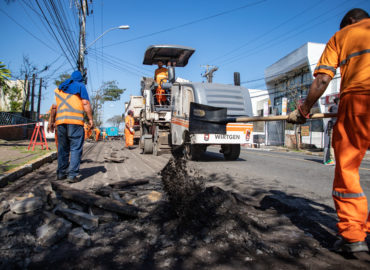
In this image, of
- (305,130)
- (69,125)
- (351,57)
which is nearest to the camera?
(351,57)

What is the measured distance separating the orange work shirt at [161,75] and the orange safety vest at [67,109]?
697 centimetres

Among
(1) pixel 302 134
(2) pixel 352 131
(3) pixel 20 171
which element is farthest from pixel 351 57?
(1) pixel 302 134

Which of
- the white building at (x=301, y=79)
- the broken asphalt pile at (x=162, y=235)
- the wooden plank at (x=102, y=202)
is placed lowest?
the broken asphalt pile at (x=162, y=235)

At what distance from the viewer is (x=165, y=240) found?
7.39ft

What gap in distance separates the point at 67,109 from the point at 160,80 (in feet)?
23.7

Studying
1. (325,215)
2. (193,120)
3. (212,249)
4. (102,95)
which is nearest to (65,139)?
(193,120)

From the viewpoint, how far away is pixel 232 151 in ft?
30.0

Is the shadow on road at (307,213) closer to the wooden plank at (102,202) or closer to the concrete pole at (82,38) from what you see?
the wooden plank at (102,202)

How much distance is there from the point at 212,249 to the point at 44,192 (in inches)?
92.6

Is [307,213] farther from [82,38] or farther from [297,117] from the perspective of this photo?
[82,38]

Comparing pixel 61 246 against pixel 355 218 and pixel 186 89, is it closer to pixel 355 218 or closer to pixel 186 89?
pixel 355 218

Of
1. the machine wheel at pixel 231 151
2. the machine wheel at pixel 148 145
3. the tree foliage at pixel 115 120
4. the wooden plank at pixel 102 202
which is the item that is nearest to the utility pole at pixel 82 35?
the machine wheel at pixel 148 145

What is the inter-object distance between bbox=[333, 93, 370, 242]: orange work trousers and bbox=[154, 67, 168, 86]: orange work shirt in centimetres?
997

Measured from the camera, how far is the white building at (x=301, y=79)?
2322 centimetres
